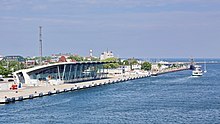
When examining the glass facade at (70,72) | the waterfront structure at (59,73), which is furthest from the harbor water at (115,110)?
the glass facade at (70,72)

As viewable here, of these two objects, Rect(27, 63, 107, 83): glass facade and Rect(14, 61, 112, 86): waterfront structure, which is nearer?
Rect(14, 61, 112, 86): waterfront structure

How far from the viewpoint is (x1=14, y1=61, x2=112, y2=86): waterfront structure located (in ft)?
231

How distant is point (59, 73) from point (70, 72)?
4467mm

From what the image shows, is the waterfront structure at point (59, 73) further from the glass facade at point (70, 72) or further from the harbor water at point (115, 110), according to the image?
the harbor water at point (115, 110)

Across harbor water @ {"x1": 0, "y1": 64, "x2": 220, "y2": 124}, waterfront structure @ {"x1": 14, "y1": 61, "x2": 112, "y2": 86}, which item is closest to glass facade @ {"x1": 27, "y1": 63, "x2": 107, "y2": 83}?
waterfront structure @ {"x1": 14, "y1": 61, "x2": 112, "y2": 86}

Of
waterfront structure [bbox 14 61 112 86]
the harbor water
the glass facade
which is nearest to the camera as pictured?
the harbor water

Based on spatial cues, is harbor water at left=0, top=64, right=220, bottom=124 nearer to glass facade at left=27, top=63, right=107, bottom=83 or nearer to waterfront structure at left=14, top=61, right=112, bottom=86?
waterfront structure at left=14, top=61, right=112, bottom=86

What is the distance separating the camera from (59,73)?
78.0 meters

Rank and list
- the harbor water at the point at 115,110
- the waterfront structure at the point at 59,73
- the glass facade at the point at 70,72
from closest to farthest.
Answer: the harbor water at the point at 115,110, the waterfront structure at the point at 59,73, the glass facade at the point at 70,72

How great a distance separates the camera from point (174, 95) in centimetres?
5819

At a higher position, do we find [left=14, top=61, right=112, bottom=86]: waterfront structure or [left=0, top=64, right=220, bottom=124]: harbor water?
[left=14, top=61, right=112, bottom=86]: waterfront structure

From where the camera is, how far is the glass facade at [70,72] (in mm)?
73925

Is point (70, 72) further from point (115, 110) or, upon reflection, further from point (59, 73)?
point (115, 110)

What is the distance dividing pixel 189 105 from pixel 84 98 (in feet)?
44.6
